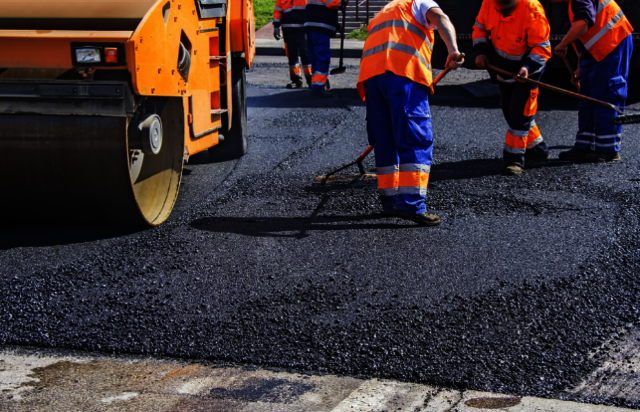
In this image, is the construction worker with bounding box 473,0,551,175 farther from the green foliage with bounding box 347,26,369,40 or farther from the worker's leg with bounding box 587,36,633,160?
the green foliage with bounding box 347,26,369,40

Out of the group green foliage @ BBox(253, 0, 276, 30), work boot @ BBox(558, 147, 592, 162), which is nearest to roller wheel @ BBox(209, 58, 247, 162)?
work boot @ BBox(558, 147, 592, 162)

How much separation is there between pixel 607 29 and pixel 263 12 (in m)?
14.6

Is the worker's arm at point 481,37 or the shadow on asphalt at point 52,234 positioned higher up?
the worker's arm at point 481,37

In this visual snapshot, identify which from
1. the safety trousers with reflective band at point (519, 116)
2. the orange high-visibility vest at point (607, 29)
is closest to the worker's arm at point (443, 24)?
the safety trousers with reflective band at point (519, 116)

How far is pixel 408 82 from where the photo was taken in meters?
4.31

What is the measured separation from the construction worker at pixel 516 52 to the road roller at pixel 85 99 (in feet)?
8.27

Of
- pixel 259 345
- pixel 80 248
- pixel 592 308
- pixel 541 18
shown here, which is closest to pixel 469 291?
pixel 592 308

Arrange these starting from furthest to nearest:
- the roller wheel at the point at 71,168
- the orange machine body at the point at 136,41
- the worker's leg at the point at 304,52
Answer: the worker's leg at the point at 304,52 < the roller wheel at the point at 71,168 < the orange machine body at the point at 136,41

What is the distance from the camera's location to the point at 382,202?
456 centimetres

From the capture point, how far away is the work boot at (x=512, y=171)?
18.2ft

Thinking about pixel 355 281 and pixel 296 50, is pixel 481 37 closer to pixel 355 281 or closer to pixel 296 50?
pixel 355 281

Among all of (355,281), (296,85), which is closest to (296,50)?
(296,85)

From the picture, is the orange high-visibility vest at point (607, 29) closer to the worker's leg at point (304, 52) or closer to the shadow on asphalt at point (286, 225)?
the shadow on asphalt at point (286, 225)

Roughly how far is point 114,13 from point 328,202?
190 cm
